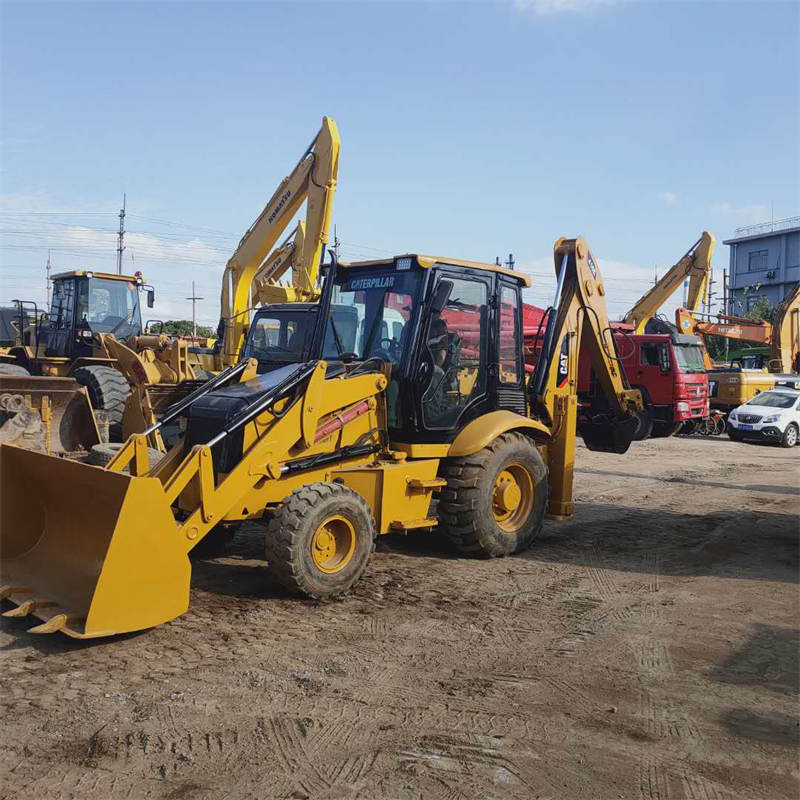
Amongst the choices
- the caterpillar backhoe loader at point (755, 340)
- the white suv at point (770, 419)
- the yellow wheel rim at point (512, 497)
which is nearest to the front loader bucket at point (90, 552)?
the yellow wheel rim at point (512, 497)

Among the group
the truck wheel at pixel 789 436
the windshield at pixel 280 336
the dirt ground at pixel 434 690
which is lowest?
the dirt ground at pixel 434 690

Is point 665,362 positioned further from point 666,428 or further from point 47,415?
point 47,415

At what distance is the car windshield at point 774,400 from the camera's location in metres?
21.0

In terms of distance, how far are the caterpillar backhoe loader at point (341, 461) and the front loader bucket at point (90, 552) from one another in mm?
11

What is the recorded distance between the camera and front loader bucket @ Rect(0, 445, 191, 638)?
191 inches

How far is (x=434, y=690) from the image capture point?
4484 mm

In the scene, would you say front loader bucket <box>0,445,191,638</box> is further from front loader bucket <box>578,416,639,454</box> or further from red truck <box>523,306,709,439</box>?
red truck <box>523,306,709,439</box>

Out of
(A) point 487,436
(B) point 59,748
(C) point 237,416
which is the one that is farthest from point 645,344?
(B) point 59,748

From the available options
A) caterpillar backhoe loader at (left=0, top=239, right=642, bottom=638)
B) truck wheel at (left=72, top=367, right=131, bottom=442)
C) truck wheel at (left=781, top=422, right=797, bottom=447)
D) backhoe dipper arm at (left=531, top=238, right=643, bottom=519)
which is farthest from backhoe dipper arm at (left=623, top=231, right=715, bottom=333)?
caterpillar backhoe loader at (left=0, top=239, right=642, bottom=638)

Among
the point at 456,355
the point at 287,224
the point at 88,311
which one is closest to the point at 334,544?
the point at 456,355

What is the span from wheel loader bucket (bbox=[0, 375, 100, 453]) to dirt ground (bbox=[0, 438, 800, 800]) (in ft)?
18.1

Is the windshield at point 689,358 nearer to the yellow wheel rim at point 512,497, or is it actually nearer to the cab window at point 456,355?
the yellow wheel rim at point 512,497

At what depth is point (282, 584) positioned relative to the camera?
19.1 feet

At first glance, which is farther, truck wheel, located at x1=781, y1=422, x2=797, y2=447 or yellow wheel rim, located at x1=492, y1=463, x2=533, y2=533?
truck wheel, located at x1=781, y1=422, x2=797, y2=447
